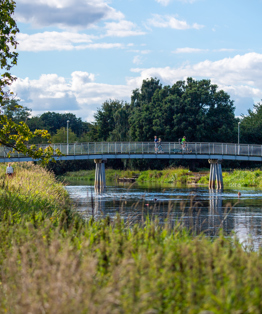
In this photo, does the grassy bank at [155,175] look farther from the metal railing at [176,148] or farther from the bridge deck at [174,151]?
the metal railing at [176,148]

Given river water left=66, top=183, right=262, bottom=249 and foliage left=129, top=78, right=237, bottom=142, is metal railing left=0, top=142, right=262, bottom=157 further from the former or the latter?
river water left=66, top=183, right=262, bottom=249

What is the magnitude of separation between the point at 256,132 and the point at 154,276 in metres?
73.3

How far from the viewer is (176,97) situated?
2648 inches

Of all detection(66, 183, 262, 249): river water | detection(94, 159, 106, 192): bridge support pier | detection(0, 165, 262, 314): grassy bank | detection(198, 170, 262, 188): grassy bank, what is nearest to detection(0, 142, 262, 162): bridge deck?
detection(94, 159, 106, 192): bridge support pier

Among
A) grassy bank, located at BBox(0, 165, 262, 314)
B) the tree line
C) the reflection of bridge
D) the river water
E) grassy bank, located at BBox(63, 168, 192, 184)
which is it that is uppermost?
the tree line

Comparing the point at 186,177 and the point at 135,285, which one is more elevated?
the point at 135,285

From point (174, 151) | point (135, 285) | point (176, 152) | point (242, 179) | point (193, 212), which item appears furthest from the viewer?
point (242, 179)

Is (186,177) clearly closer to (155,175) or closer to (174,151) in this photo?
(155,175)

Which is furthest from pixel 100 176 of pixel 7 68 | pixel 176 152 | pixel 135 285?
pixel 135 285

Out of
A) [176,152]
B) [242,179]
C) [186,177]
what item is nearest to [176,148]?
[176,152]

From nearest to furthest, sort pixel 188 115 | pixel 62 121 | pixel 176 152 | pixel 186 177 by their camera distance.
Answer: pixel 176 152 → pixel 186 177 → pixel 188 115 → pixel 62 121

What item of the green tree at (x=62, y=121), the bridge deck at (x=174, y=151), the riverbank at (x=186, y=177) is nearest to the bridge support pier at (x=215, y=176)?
the bridge deck at (x=174, y=151)

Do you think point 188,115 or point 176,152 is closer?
point 176,152

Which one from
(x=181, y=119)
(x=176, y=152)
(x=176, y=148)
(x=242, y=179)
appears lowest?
(x=242, y=179)
